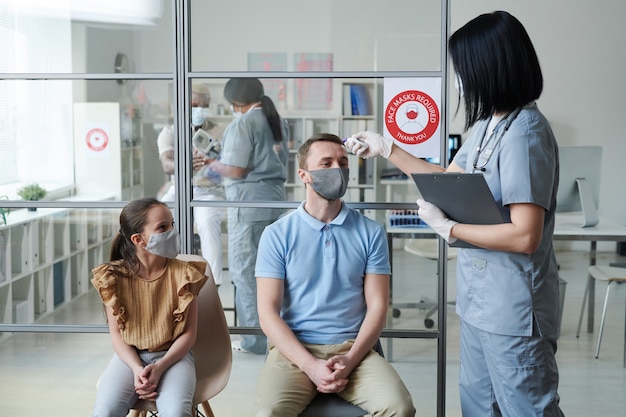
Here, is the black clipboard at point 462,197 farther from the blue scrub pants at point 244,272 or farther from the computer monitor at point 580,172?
the computer monitor at point 580,172

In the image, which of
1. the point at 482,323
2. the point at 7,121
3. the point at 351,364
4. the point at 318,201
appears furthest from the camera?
the point at 7,121

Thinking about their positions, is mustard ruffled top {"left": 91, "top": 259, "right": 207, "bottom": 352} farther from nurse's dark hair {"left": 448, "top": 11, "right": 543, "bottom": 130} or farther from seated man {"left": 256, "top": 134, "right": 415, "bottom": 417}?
nurse's dark hair {"left": 448, "top": 11, "right": 543, "bottom": 130}

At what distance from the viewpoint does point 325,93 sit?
8.93ft

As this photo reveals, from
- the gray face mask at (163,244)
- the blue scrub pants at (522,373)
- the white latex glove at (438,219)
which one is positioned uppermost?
the white latex glove at (438,219)

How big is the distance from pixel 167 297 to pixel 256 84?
0.86 m

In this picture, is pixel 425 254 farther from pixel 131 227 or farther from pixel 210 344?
pixel 131 227

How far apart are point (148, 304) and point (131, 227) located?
246 millimetres

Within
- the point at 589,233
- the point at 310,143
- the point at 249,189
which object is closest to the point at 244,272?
the point at 249,189

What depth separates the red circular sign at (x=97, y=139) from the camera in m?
2.86

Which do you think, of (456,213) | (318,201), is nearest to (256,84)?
(318,201)

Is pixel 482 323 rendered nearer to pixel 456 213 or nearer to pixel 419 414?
pixel 456 213

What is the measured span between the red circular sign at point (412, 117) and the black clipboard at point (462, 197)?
2.09ft

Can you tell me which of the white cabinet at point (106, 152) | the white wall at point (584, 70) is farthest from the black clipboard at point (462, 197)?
the white wall at point (584, 70)

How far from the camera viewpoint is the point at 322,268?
2.35 meters
